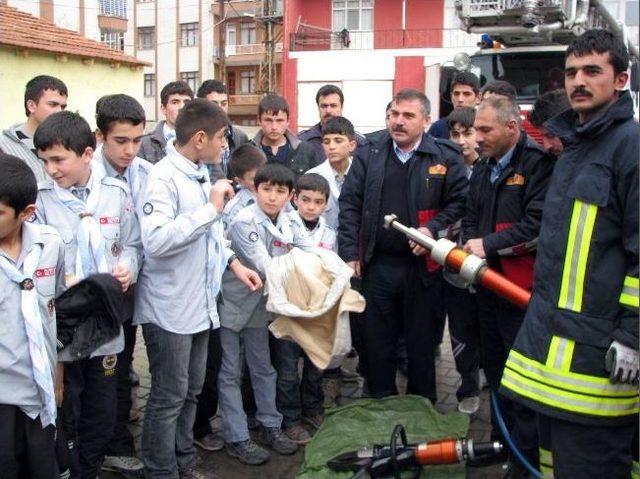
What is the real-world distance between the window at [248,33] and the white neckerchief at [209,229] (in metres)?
49.2

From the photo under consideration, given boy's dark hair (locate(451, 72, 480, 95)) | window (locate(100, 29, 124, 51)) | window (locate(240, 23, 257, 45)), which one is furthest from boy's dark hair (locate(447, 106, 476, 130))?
window (locate(240, 23, 257, 45))

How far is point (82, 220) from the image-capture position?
3145mm

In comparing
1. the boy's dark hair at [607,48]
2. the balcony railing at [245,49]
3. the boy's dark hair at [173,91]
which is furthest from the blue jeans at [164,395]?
the balcony railing at [245,49]

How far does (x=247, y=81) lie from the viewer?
51.2m

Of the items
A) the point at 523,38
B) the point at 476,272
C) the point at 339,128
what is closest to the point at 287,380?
the point at 476,272

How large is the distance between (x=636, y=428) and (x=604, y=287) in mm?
572

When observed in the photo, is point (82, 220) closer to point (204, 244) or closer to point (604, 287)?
point (204, 244)

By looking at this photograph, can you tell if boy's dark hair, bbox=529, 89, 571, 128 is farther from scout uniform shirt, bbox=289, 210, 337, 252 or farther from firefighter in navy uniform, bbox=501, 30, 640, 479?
scout uniform shirt, bbox=289, 210, 337, 252

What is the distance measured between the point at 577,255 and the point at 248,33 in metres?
51.2

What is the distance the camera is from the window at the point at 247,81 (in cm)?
5058

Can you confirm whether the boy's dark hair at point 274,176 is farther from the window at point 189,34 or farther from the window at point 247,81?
the window at point 247,81

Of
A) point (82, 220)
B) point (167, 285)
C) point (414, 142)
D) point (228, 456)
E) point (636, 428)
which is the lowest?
point (228, 456)

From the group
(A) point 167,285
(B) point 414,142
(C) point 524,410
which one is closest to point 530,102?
(B) point 414,142

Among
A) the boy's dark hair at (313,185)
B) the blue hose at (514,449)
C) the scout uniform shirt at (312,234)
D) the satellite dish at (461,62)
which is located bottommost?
the blue hose at (514,449)
